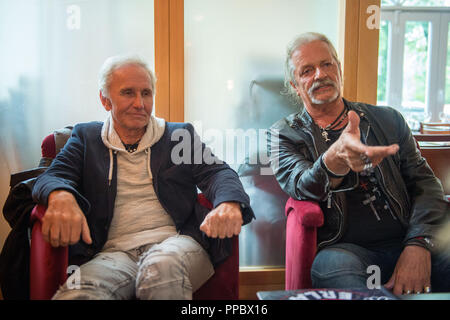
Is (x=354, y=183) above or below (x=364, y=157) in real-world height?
below

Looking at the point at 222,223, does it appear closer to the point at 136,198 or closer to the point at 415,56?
the point at 136,198

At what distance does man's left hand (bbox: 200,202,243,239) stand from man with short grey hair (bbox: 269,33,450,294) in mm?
329

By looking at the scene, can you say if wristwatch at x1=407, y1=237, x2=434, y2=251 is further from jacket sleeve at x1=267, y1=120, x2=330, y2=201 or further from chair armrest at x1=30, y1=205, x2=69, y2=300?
chair armrest at x1=30, y1=205, x2=69, y2=300

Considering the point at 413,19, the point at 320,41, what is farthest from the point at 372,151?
the point at 413,19

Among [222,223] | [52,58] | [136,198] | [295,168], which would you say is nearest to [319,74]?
[295,168]

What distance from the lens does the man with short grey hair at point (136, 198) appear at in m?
1.24

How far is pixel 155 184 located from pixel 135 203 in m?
0.11

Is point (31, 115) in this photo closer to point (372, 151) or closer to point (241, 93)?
point (241, 93)

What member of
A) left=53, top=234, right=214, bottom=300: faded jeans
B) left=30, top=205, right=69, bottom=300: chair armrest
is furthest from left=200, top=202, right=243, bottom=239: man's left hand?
left=30, top=205, right=69, bottom=300: chair armrest

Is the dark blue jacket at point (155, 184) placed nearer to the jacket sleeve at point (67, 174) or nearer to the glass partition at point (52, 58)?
the jacket sleeve at point (67, 174)

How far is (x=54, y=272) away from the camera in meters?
1.28

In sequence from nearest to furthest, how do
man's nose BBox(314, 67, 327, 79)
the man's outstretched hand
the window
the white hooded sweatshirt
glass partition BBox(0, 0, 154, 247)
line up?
1. the man's outstretched hand
2. the white hooded sweatshirt
3. man's nose BBox(314, 67, 327, 79)
4. glass partition BBox(0, 0, 154, 247)
5. the window

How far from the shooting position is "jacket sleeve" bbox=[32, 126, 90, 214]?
1342 millimetres

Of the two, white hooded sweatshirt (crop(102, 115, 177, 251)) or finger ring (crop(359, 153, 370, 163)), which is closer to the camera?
finger ring (crop(359, 153, 370, 163))
